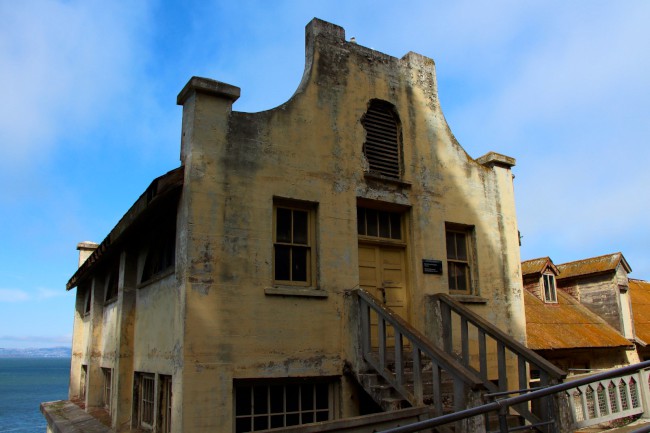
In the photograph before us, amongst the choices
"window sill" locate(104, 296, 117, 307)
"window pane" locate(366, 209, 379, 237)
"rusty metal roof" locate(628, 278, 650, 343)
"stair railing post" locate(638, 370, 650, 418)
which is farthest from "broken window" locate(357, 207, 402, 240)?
"rusty metal roof" locate(628, 278, 650, 343)

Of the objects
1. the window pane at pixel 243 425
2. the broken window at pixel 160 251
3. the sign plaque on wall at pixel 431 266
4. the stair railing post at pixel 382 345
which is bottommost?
the window pane at pixel 243 425

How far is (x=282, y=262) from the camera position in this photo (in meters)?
9.35

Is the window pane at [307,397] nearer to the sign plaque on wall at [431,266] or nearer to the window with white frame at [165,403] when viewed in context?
the window with white frame at [165,403]

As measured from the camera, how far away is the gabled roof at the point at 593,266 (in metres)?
22.4

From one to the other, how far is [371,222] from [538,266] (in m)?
14.0

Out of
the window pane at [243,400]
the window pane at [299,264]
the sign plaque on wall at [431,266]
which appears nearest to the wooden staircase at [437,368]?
the sign plaque on wall at [431,266]

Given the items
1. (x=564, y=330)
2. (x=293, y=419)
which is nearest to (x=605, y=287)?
(x=564, y=330)

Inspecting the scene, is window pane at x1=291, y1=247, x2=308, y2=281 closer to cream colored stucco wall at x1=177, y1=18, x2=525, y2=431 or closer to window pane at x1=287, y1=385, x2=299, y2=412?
cream colored stucco wall at x1=177, y1=18, x2=525, y2=431

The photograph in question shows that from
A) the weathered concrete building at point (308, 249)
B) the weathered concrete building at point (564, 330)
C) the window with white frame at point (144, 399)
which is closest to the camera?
the weathered concrete building at point (308, 249)

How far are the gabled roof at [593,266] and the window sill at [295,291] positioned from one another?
17529 millimetres

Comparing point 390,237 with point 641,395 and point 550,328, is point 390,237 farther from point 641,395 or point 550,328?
point 550,328

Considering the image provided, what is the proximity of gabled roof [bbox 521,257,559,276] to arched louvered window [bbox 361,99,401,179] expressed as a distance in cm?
1329

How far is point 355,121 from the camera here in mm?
10594

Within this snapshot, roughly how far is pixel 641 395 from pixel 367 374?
16.2 ft
